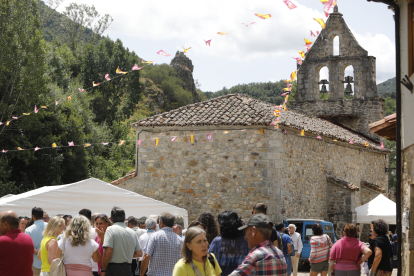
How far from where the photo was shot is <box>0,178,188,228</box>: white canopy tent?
8.84 meters

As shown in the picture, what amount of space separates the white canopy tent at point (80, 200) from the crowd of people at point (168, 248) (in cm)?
200

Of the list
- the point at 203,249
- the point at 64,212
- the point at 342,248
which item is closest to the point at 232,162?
the point at 64,212

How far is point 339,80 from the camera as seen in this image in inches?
910

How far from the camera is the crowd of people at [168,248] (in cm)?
390

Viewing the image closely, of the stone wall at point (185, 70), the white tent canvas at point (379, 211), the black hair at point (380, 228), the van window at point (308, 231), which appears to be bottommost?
the van window at point (308, 231)

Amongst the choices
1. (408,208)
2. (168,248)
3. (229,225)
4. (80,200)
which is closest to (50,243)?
(168,248)

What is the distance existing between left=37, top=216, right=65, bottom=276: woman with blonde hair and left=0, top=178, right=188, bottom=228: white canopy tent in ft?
9.65

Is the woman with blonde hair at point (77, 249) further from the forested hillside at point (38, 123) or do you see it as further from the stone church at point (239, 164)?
the forested hillside at point (38, 123)

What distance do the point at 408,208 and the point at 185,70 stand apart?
4801 centimetres

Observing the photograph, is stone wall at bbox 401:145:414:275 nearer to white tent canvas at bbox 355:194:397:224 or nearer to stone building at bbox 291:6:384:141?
white tent canvas at bbox 355:194:397:224

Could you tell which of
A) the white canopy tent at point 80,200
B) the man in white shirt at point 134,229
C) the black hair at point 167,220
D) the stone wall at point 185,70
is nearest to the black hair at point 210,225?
the black hair at point 167,220

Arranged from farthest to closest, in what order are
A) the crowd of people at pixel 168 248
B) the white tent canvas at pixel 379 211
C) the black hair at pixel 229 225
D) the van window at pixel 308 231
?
1. the white tent canvas at pixel 379 211
2. the van window at pixel 308 231
3. the black hair at pixel 229 225
4. the crowd of people at pixel 168 248

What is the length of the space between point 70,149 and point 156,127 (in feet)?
25.6

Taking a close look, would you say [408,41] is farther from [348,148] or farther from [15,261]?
[348,148]
